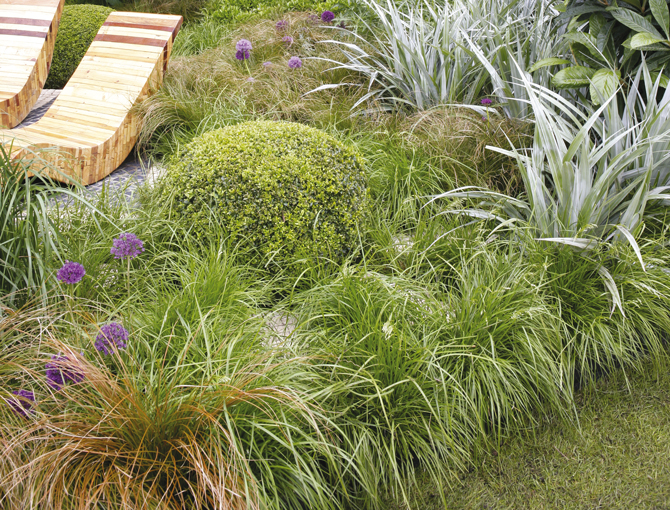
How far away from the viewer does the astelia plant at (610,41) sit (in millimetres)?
3555

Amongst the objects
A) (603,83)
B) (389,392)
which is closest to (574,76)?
(603,83)

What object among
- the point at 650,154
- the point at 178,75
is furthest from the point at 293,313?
the point at 178,75

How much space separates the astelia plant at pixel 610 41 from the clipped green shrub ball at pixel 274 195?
1.62 m

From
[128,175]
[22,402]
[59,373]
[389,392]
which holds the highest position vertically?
[59,373]

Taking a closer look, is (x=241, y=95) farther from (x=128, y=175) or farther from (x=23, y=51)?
(x=23, y=51)

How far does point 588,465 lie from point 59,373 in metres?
2.29

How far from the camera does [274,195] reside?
3.32 metres

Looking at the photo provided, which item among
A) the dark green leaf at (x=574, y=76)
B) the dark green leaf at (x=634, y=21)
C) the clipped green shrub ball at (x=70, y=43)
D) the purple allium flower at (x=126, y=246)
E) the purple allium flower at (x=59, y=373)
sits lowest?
the clipped green shrub ball at (x=70, y=43)

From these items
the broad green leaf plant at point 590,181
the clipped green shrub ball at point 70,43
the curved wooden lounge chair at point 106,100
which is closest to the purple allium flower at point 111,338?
the broad green leaf plant at point 590,181

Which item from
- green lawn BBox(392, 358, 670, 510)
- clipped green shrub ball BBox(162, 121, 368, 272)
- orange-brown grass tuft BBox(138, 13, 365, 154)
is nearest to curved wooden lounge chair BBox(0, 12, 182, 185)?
orange-brown grass tuft BBox(138, 13, 365, 154)

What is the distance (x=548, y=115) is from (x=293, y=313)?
6.35 ft

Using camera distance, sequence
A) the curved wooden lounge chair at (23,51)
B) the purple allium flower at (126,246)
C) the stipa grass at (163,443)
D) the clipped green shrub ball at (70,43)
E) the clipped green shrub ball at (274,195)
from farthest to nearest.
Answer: the clipped green shrub ball at (70,43), the curved wooden lounge chair at (23,51), the clipped green shrub ball at (274,195), the purple allium flower at (126,246), the stipa grass at (163,443)

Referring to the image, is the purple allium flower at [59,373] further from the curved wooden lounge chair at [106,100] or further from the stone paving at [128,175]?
the curved wooden lounge chair at [106,100]

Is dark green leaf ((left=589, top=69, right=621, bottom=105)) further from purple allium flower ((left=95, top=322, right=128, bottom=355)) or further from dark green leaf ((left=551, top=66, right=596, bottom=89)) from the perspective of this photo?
purple allium flower ((left=95, top=322, right=128, bottom=355))
